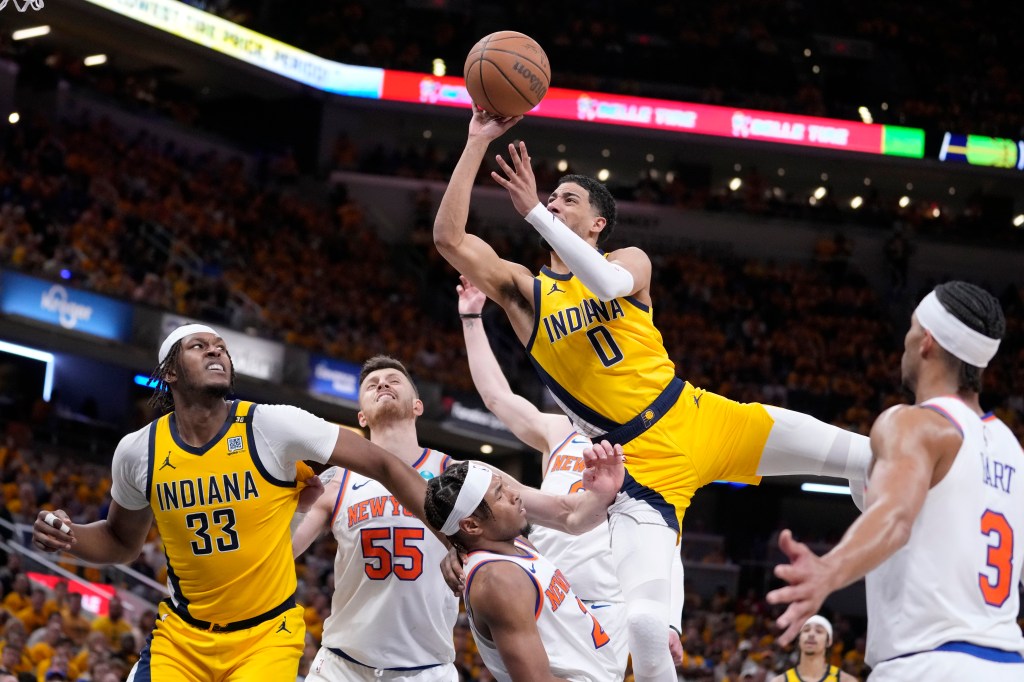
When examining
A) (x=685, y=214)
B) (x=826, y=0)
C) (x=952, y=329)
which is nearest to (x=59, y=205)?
(x=685, y=214)

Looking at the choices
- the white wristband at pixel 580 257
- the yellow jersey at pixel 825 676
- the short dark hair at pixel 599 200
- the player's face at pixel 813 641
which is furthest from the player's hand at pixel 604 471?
the yellow jersey at pixel 825 676

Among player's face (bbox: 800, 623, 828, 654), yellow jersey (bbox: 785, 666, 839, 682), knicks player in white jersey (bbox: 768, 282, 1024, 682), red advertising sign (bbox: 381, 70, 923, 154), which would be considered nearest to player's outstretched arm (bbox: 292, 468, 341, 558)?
knicks player in white jersey (bbox: 768, 282, 1024, 682)

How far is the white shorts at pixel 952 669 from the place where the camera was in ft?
12.7

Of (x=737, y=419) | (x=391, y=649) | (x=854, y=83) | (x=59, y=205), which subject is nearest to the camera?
(x=737, y=419)

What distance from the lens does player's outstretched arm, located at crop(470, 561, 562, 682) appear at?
4629 millimetres

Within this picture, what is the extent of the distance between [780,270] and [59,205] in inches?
689

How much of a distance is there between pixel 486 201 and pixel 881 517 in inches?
1098

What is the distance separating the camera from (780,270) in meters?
31.2

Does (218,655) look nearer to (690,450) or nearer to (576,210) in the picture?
(690,450)

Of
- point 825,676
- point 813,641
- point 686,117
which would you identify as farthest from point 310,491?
point 686,117

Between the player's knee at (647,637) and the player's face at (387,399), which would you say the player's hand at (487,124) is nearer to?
the player's face at (387,399)

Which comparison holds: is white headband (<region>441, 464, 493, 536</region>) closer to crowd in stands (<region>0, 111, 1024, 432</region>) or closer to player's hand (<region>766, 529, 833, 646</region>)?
player's hand (<region>766, 529, 833, 646</region>)

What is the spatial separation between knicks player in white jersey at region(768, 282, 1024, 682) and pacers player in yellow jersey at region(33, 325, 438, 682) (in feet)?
7.93

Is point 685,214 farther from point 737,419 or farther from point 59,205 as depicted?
point 737,419
